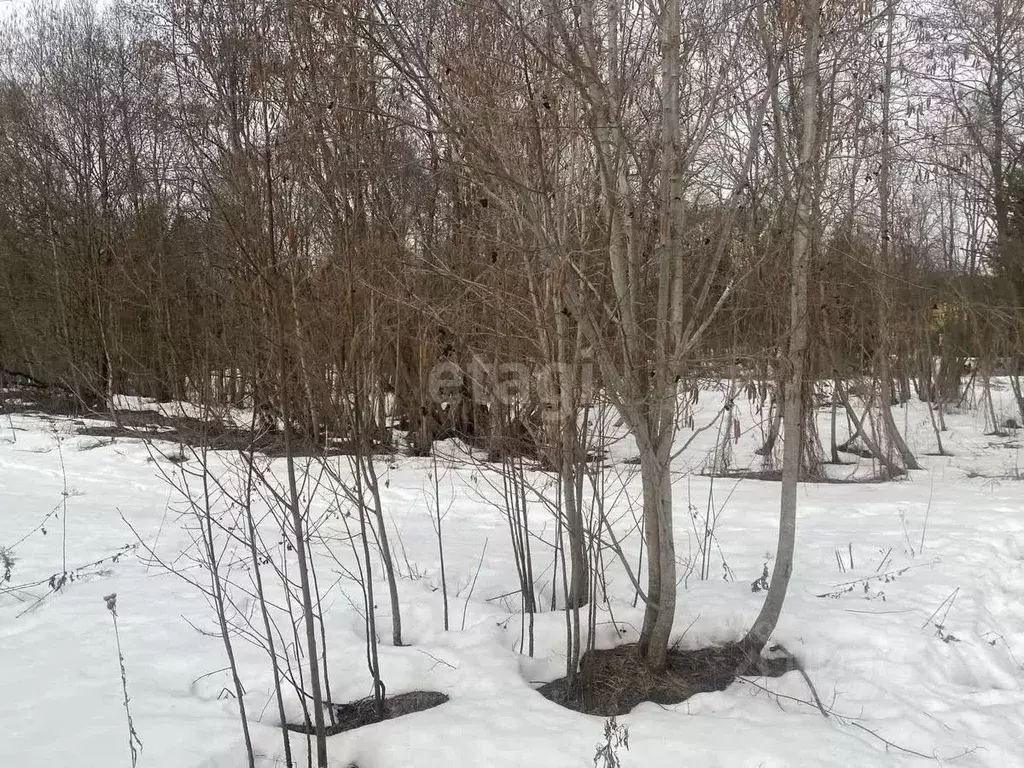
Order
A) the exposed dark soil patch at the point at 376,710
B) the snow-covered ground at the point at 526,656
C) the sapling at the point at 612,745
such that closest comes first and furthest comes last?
the sapling at the point at 612,745, the snow-covered ground at the point at 526,656, the exposed dark soil patch at the point at 376,710

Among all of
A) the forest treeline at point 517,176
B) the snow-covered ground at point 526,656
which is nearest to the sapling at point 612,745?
the snow-covered ground at point 526,656

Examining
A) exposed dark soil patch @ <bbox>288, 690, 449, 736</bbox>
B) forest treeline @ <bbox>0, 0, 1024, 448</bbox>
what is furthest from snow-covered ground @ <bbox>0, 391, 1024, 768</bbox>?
forest treeline @ <bbox>0, 0, 1024, 448</bbox>

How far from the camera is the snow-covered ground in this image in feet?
9.59

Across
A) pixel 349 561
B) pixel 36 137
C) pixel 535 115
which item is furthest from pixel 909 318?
pixel 36 137

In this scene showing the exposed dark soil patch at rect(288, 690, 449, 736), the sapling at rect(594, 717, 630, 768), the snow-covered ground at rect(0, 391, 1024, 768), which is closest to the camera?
the sapling at rect(594, 717, 630, 768)

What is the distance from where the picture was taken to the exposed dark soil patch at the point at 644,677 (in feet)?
11.2

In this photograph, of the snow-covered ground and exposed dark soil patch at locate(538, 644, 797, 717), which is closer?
the snow-covered ground

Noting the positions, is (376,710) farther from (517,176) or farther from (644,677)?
(517,176)

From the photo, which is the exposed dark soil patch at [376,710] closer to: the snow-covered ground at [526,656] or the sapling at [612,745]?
the snow-covered ground at [526,656]

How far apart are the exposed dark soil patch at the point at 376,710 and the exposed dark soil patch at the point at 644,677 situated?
533 millimetres

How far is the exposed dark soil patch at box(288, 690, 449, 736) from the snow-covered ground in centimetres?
5

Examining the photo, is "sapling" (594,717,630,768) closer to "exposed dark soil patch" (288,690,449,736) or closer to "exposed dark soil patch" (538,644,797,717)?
"exposed dark soil patch" (538,644,797,717)

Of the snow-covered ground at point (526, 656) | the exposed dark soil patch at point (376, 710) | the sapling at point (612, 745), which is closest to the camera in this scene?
the sapling at point (612, 745)

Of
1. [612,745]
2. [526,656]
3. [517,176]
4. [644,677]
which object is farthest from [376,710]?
[517,176]
